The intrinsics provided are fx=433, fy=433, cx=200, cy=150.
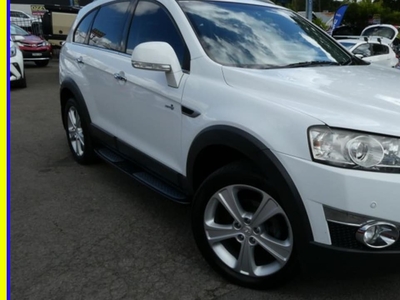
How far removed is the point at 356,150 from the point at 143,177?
1.89 metres

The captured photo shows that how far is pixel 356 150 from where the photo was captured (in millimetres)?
2033

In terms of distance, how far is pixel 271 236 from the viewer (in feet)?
7.98

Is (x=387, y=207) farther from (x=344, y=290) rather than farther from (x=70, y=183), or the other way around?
(x=70, y=183)

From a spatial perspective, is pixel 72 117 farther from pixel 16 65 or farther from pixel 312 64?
pixel 16 65

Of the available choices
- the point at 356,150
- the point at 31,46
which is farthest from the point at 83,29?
the point at 31,46

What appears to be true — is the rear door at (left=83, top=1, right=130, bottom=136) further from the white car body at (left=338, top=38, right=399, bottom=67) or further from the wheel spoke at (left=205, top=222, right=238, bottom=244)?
the white car body at (left=338, top=38, right=399, bottom=67)

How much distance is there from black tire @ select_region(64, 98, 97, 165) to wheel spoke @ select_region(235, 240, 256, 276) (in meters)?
2.48

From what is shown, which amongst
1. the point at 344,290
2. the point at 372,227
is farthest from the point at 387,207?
the point at 344,290

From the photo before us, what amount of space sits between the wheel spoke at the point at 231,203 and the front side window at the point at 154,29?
0.99 metres

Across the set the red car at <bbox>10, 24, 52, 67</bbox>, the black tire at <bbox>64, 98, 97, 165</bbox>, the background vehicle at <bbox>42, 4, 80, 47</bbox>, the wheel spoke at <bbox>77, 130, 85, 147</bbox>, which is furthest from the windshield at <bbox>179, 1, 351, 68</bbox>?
the background vehicle at <bbox>42, 4, 80, 47</bbox>

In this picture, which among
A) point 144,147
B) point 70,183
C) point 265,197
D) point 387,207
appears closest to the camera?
point 387,207

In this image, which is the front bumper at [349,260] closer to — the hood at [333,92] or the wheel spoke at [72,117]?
the hood at [333,92]

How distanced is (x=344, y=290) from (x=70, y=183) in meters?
2.84

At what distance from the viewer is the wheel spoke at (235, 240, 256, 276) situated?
8.21 ft
